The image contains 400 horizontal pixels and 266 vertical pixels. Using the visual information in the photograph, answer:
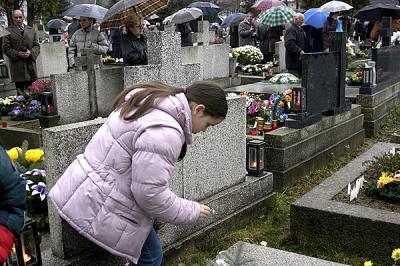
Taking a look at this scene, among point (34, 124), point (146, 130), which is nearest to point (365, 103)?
point (34, 124)

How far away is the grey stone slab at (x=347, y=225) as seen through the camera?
3865 millimetres

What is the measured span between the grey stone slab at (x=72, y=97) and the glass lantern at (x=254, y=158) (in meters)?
2.17

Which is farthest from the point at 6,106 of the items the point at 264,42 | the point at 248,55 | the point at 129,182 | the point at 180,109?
the point at 264,42

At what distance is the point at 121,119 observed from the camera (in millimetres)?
2484

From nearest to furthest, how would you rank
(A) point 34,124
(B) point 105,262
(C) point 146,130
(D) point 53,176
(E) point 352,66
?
(C) point 146,130 < (D) point 53,176 < (B) point 105,262 < (A) point 34,124 < (E) point 352,66

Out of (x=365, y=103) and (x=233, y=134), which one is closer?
(x=233, y=134)

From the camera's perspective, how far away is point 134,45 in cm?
584

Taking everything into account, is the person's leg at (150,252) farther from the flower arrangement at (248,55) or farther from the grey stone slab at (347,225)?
the flower arrangement at (248,55)

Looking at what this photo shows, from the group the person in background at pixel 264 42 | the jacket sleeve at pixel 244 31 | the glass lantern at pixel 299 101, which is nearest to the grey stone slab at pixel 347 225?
the glass lantern at pixel 299 101

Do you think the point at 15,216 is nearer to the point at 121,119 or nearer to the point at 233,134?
the point at 121,119

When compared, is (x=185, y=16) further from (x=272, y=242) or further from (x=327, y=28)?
(x=272, y=242)

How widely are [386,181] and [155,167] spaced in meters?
2.65

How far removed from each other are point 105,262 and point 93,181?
0.96 meters

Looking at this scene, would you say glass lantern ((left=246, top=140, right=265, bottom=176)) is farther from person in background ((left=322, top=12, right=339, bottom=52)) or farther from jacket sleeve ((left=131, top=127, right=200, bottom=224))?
person in background ((left=322, top=12, right=339, bottom=52))
